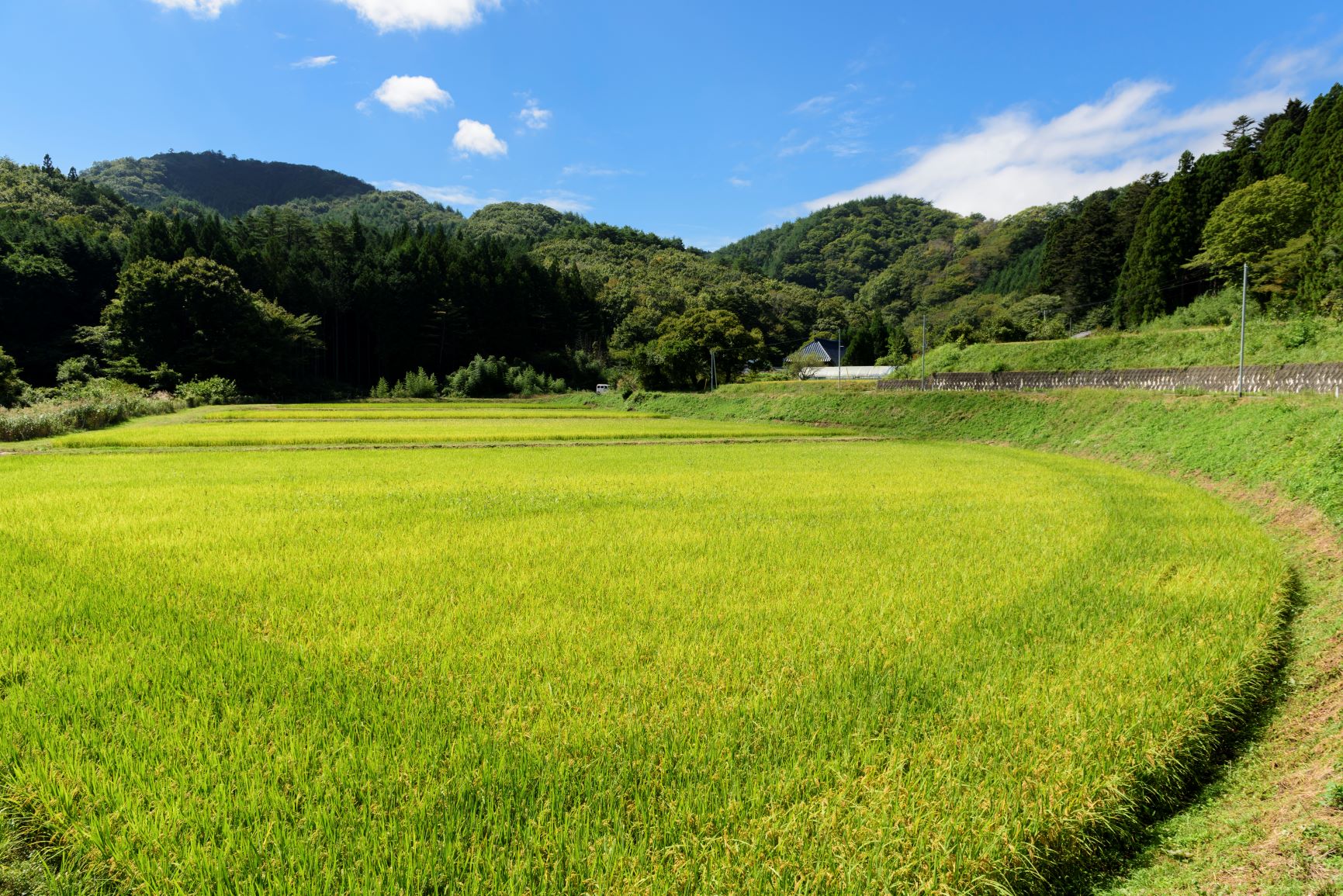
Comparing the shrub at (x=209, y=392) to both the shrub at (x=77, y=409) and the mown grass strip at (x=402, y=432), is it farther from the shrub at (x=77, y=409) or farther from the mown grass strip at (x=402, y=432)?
the mown grass strip at (x=402, y=432)

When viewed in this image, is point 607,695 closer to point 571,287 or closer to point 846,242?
point 571,287

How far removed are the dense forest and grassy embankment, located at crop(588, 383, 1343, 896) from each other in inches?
463

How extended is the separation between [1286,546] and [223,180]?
220293mm

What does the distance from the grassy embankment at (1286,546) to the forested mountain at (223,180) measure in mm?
181036

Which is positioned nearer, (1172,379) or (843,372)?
(1172,379)

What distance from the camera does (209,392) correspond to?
146 ft

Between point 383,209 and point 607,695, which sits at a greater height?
point 383,209

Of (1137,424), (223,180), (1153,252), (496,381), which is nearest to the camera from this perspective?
(1137,424)

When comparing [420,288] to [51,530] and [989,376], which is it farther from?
[51,530]

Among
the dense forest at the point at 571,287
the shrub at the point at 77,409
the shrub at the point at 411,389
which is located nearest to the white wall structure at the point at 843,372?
the dense forest at the point at 571,287

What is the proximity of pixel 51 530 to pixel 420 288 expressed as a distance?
62.6 metres

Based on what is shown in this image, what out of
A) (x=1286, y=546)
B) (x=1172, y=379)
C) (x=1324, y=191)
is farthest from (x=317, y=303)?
(x=1324, y=191)

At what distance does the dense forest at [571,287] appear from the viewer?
38062 millimetres

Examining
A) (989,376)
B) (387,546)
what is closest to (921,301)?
(989,376)
